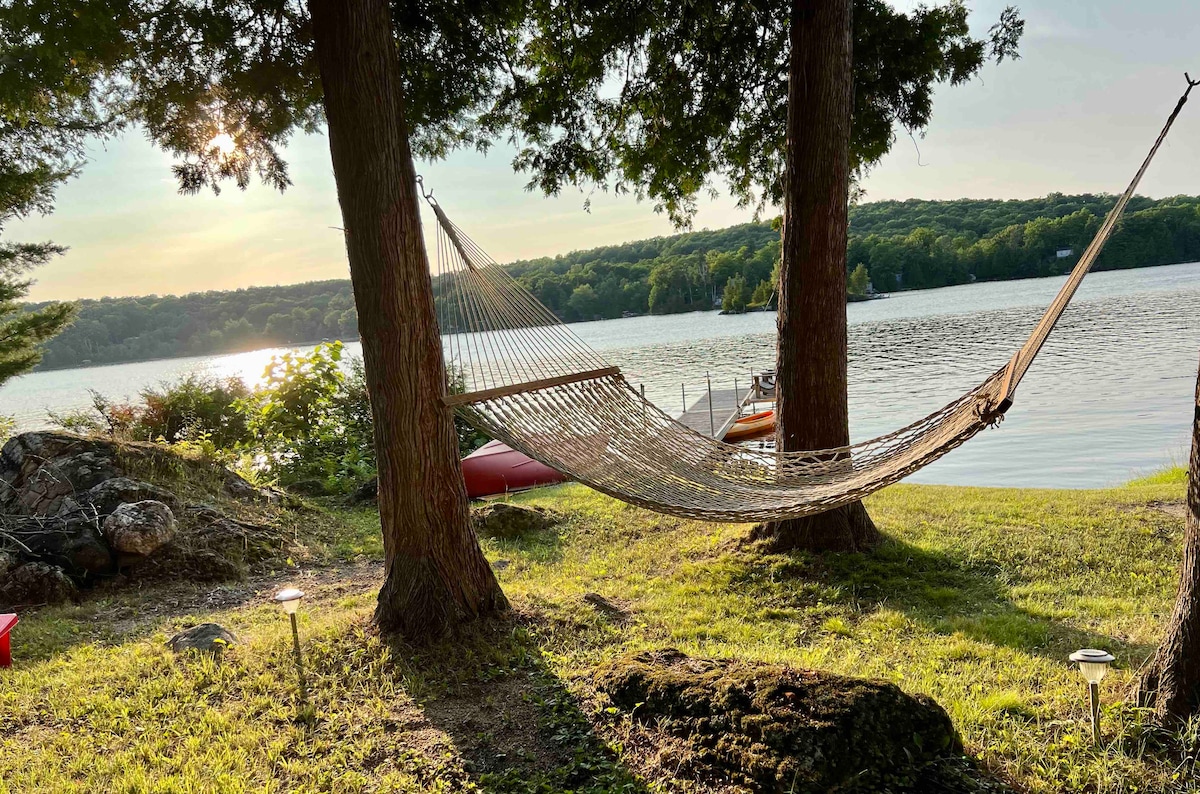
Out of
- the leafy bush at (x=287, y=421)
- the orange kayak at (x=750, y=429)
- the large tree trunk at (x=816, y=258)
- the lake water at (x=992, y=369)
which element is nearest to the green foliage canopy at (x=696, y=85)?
the large tree trunk at (x=816, y=258)

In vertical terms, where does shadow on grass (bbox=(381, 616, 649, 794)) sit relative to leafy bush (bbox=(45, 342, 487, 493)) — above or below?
below

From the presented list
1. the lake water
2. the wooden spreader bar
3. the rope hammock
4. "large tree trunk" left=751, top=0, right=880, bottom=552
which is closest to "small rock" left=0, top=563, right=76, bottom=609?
the rope hammock

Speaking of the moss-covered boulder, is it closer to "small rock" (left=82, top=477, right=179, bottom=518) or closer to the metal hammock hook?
the metal hammock hook

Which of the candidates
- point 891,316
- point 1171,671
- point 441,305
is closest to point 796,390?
point 441,305

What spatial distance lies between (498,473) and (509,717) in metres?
4.06

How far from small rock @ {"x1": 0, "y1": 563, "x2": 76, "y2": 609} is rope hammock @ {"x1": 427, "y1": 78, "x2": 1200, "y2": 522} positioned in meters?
2.13

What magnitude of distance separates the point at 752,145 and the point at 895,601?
110 inches

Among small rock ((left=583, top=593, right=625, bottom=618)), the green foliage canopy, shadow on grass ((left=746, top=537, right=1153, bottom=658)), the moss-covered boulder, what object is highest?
the green foliage canopy

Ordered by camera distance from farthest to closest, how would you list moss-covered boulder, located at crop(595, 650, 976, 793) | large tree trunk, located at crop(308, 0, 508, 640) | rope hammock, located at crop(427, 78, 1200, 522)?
1. large tree trunk, located at crop(308, 0, 508, 640)
2. rope hammock, located at crop(427, 78, 1200, 522)
3. moss-covered boulder, located at crop(595, 650, 976, 793)

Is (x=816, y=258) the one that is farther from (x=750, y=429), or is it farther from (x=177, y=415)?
(x=750, y=429)

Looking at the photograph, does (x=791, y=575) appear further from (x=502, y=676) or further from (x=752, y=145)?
(x=752, y=145)

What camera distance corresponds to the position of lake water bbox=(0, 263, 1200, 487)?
26.6 feet

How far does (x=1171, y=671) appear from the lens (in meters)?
1.73

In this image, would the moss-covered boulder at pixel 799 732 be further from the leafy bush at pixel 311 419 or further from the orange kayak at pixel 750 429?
the orange kayak at pixel 750 429
